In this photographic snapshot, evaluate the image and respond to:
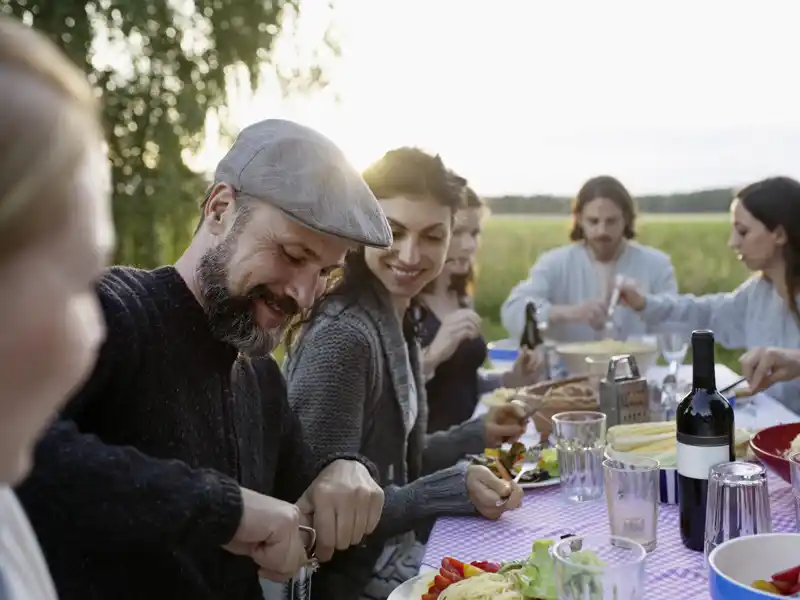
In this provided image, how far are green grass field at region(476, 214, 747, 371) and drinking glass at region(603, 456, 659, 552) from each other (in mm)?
6722

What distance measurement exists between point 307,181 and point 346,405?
0.62 meters

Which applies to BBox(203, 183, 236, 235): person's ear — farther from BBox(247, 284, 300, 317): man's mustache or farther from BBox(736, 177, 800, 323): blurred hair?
BBox(736, 177, 800, 323): blurred hair

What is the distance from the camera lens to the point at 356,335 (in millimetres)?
1766

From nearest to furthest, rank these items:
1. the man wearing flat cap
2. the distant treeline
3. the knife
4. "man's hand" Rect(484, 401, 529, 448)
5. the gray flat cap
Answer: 1. the man wearing flat cap
2. the gray flat cap
3. "man's hand" Rect(484, 401, 529, 448)
4. the knife
5. the distant treeline

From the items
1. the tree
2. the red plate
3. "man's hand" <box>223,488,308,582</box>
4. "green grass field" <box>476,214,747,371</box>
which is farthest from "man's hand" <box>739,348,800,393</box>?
"green grass field" <box>476,214,747,371</box>

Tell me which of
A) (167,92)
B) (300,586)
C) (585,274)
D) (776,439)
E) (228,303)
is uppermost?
(167,92)

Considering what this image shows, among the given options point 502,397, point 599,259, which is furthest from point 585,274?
point 502,397

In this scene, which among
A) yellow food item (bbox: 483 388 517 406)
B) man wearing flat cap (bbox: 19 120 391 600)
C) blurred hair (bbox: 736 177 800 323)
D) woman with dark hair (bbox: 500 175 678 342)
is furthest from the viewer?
woman with dark hair (bbox: 500 175 678 342)

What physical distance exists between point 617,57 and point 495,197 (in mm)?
1442

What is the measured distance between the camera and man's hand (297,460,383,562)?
1254mm

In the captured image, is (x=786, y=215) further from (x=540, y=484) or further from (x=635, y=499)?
(x=635, y=499)

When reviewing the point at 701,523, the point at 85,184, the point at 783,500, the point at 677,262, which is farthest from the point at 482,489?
the point at 677,262

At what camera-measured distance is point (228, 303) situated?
124 cm

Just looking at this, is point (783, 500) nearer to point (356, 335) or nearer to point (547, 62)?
point (356, 335)
